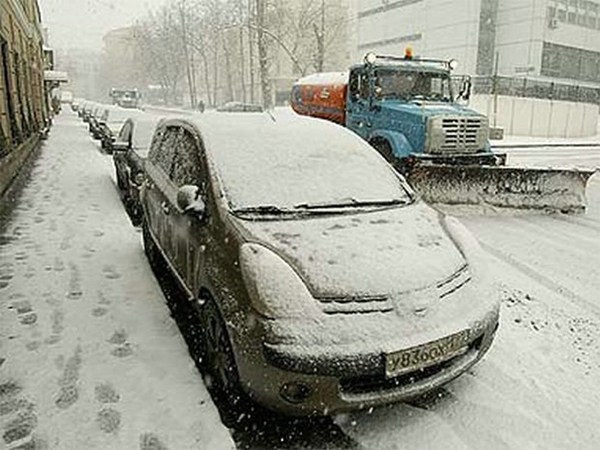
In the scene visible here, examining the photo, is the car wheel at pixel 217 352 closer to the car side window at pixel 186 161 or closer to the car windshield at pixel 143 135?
the car side window at pixel 186 161

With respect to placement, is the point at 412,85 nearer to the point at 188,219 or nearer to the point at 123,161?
the point at 123,161

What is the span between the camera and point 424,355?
2959 mm

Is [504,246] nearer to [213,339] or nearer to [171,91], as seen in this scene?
[213,339]

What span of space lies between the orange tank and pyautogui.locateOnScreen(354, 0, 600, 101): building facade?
Result: 3023 cm

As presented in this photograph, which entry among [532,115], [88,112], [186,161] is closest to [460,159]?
[186,161]

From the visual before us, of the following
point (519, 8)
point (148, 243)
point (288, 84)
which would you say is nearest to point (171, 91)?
point (288, 84)

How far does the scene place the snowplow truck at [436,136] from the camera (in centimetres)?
884

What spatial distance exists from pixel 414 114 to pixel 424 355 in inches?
311

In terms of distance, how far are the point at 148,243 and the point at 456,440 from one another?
402cm

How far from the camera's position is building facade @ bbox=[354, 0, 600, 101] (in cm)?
4350

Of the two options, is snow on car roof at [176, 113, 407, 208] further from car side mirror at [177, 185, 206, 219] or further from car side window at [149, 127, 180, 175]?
car side window at [149, 127, 180, 175]

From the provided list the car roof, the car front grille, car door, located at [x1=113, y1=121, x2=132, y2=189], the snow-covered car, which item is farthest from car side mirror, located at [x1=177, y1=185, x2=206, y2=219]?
car door, located at [x1=113, y1=121, x2=132, y2=189]

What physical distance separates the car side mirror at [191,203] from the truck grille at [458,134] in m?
7.05

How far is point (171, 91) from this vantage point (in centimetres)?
7700
